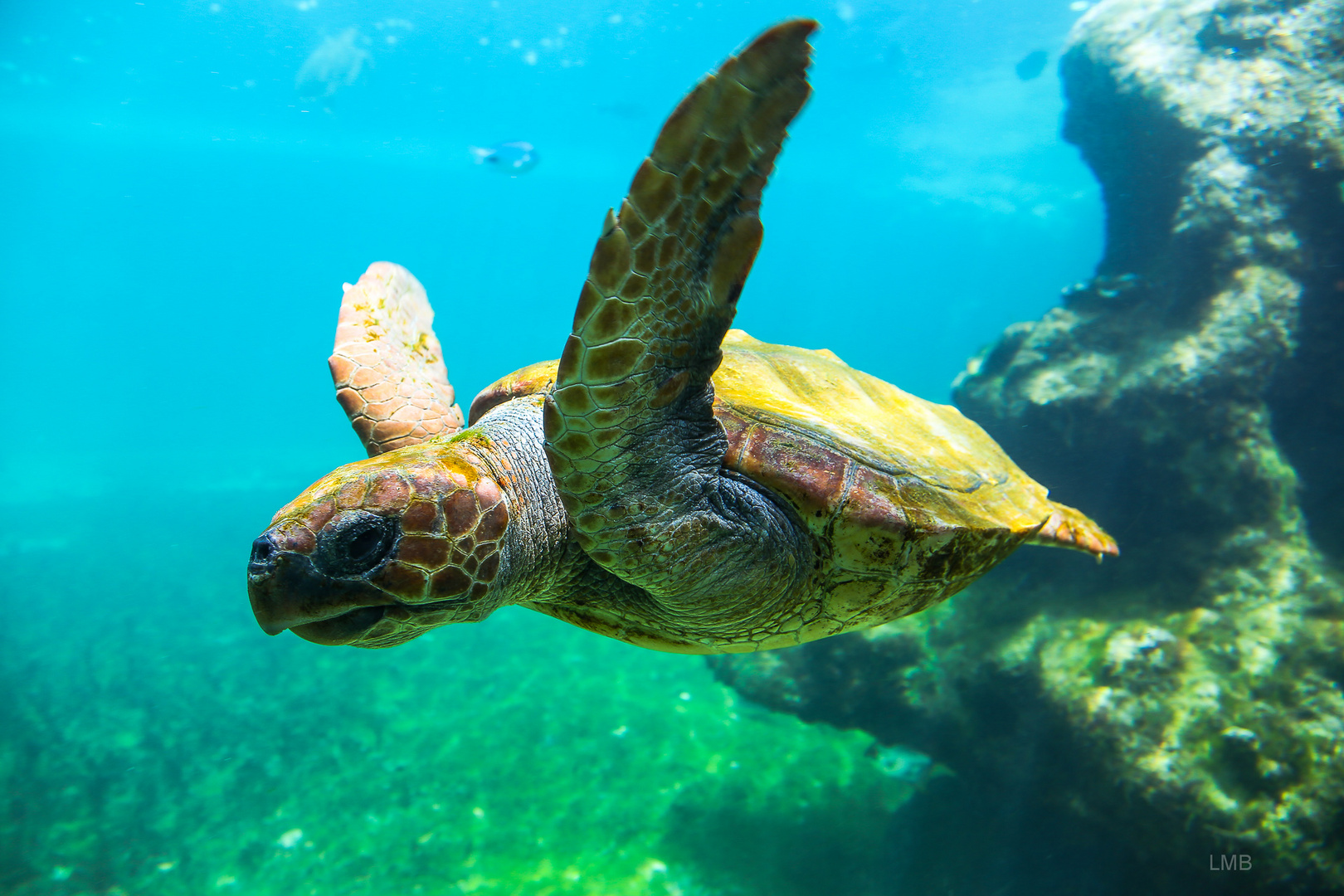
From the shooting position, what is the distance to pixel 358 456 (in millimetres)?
37719

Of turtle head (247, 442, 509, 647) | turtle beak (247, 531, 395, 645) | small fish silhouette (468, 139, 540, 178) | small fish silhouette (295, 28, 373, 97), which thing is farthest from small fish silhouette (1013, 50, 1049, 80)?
turtle beak (247, 531, 395, 645)

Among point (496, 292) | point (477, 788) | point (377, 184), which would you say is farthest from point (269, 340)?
point (477, 788)

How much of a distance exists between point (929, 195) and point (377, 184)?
5072cm

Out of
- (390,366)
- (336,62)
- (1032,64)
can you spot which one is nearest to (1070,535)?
(390,366)

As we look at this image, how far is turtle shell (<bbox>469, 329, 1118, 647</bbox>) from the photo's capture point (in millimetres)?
2143

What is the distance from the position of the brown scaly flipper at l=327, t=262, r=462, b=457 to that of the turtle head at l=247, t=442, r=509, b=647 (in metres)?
0.94

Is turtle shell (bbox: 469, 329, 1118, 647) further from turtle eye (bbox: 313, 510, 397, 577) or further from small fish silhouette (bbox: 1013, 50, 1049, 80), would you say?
small fish silhouette (bbox: 1013, 50, 1049, 80)

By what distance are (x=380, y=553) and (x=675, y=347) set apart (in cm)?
Answer: 98

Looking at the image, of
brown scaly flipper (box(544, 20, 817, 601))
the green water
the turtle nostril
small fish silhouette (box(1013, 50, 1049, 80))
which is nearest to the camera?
brown scaly flipper (box(544, 20, 817, 601))

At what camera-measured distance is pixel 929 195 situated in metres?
53.7

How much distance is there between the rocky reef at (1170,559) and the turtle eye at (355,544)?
6.46 metres

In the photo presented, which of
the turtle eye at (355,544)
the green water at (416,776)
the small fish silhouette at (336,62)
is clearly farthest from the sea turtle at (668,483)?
the small fish silhouette at (336,62)

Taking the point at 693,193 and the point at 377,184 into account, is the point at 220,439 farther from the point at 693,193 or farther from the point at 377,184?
the point at 693,193

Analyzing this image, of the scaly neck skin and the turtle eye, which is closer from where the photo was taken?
the turtle eye
